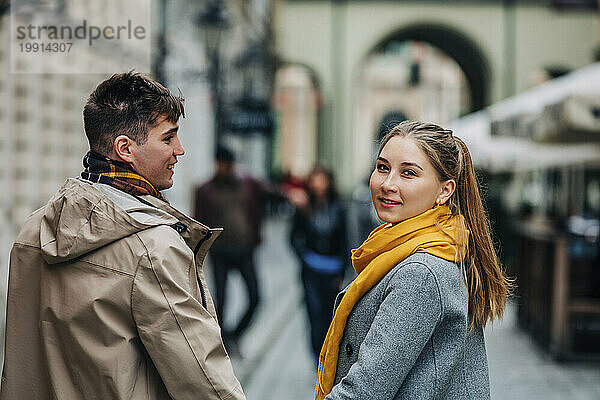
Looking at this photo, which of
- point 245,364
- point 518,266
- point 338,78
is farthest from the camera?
point 338,78

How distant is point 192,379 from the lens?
227 centimetres

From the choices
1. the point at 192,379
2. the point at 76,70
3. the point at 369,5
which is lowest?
the point at 192,379

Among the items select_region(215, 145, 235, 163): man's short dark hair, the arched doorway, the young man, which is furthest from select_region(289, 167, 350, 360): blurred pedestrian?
the arched doorway

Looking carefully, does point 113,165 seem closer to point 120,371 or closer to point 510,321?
point 120,371

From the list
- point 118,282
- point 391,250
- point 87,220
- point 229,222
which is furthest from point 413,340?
point 229,222

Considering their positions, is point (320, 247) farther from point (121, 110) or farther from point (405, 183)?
point (121, 110)

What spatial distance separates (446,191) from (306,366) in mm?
6021

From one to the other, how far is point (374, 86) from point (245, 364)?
2137 inches

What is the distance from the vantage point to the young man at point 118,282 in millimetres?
2219

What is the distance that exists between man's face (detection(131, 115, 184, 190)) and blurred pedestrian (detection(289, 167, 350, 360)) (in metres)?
5.20

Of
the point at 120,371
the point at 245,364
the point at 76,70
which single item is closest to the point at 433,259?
the point at 120,371

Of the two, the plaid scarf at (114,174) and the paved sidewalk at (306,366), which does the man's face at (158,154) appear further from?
the paved sidewalk at (306,366)

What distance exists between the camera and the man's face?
2.38 metres

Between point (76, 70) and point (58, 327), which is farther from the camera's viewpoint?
point (76, 70)
